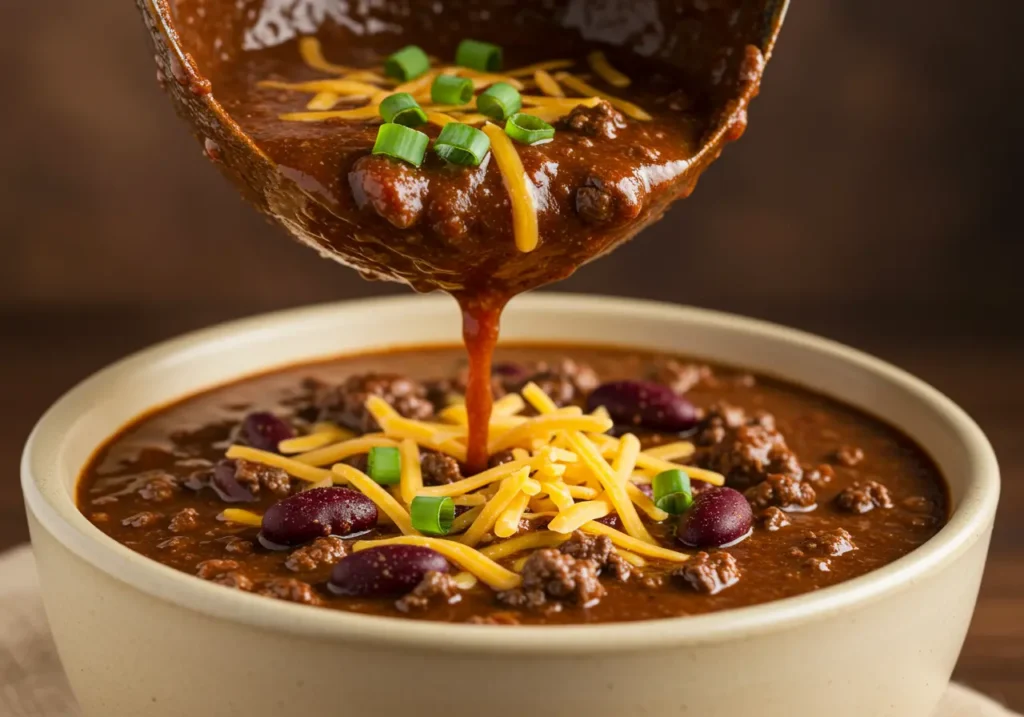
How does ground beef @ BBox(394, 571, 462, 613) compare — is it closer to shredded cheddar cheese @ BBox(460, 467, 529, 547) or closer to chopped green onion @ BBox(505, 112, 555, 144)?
shredded cheddar cheese @ BBox(460, 467, 529, 547)

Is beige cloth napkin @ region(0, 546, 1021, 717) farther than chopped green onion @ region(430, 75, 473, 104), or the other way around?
beige cloth napkin @ region(0, 546, 1021, 717)

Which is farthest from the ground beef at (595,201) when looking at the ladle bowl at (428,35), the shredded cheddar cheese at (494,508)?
the shredded cheddar cheese at (494,508)

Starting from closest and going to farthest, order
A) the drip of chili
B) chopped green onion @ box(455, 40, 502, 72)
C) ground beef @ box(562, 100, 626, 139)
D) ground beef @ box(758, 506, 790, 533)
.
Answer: ground beef @ box(562, 100, 626, 139) → ground beef @ box(758, 506, 790, 533) → the drip of chili → chopped green onion @ box(455, 40, 502, 72)

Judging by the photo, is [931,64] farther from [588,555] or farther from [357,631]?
[357,631]

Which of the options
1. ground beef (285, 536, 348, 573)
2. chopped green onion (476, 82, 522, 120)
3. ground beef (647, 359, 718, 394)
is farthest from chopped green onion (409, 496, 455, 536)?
ground beef (647, 359, 718, 394)

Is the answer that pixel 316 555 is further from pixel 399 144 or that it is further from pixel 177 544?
pixel 399 144

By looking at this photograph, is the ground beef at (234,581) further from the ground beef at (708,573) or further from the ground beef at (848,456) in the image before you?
the ground beef at (848,456)

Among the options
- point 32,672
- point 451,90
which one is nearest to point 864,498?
point 451,90
